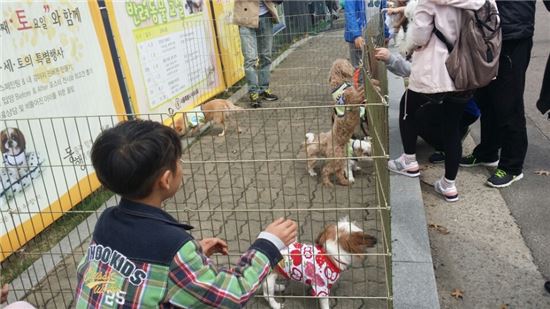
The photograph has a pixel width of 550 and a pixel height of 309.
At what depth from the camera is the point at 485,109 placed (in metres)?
4.18

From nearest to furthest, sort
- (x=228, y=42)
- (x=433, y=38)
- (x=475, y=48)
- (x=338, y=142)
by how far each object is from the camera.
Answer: (x=475, y=48)
(x=433, y=38)
(x=338, y=142)
(x=228, y=42)

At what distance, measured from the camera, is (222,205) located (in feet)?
13.3

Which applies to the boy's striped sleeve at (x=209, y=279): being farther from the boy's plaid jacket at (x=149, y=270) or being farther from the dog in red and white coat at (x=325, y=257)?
the dog in red and white coat at (x=325, y=257)

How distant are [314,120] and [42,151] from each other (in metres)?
3.41

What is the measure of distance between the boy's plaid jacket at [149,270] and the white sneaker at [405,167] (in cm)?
289

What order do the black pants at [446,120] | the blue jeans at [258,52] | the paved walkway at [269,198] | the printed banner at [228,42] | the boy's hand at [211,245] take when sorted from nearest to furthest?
1. the boy's hand at [211,245]
2. the paved walkway at [269,198]
3. the black pants at [446,120]
4. the blue jeans at [258,52]
5. the printed banner at [228,42]

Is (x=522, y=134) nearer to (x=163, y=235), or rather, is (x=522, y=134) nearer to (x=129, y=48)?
(x=163, y=235)

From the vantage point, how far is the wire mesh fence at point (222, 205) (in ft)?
9.23

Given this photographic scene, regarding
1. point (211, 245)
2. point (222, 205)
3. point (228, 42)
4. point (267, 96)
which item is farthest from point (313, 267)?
point (228, 42)

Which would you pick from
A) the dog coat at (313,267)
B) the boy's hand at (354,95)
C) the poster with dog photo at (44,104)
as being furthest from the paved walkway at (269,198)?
the poster with dog photo at (44,104)

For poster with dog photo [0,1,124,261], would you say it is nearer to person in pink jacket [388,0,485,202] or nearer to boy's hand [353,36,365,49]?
person in pink jacket [388,0,485,202]

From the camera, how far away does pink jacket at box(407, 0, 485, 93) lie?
129 inches

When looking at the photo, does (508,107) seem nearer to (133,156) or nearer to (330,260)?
(330,260)

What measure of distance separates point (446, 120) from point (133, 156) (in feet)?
9.23
